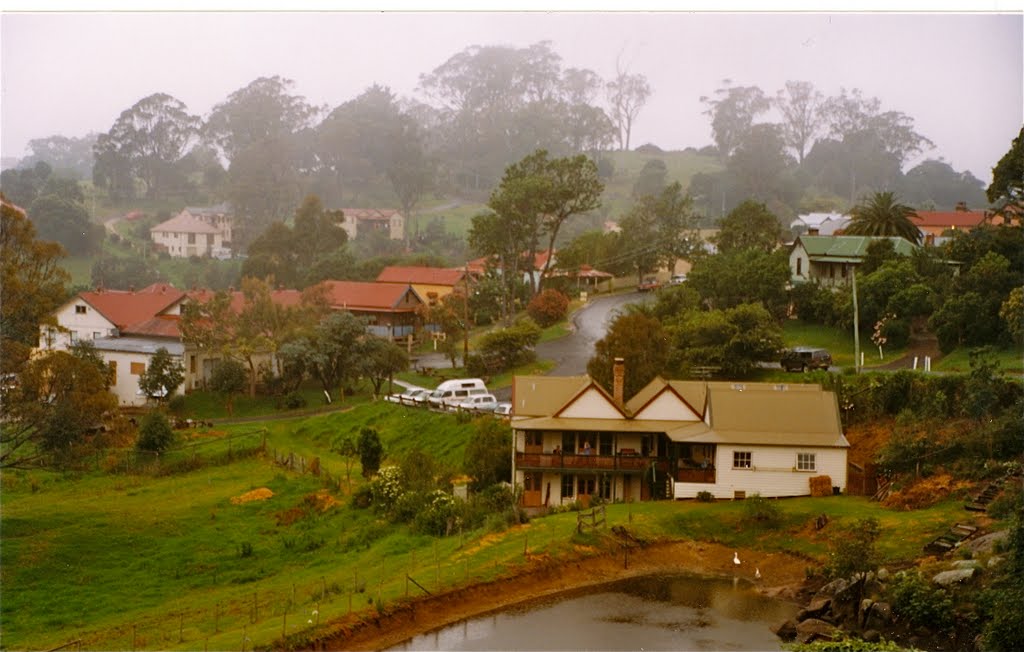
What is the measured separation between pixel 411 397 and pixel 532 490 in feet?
37.0

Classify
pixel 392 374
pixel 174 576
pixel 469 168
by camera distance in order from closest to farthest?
pixel 174 576
pixel 392 374
pixel 469 168

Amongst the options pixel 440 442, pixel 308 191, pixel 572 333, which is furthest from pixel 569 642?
pixel 308 191

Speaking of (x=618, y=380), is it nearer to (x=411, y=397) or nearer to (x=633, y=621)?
(x=633, y=621)

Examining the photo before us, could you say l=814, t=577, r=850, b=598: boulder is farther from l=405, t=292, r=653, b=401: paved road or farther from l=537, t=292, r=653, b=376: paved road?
l=537, t=292, r=653, b=376: paved road

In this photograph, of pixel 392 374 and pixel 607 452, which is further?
pixel 392 374

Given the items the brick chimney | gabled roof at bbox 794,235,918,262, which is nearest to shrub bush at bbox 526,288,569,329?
gabled roof at bbox 794,235,918,262

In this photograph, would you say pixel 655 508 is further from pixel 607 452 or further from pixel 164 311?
pixel 164 311

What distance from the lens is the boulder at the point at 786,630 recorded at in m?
20.4

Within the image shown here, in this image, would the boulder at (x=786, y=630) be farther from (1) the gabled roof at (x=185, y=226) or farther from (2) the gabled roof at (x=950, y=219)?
(1) the gabled roof at (x=185, y=226)

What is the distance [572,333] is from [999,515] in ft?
92.6

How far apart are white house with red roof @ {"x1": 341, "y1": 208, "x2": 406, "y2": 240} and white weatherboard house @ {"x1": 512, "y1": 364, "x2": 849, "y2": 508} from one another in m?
65.7

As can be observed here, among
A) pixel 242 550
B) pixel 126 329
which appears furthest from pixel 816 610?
pixel 126 329

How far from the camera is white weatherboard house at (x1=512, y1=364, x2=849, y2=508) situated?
28.0 meters

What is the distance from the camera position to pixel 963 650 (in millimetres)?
19016
